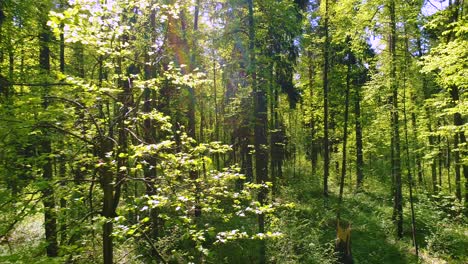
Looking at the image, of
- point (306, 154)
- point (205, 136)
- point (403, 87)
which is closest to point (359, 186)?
point (306, 154)

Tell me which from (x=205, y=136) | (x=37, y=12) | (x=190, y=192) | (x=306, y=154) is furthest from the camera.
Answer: (x=205, y=136)

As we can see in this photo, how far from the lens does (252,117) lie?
458 inches

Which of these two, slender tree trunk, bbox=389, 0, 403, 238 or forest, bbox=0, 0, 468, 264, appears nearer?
forest, bbox=0, 0, 468, 264

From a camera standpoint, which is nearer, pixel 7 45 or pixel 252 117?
pixel 7 45

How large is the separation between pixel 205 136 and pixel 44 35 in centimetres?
2204

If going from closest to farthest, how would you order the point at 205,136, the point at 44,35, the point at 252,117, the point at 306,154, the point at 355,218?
1. the point at 44,35
2. the point at 252,117
3. the point at 355,218
4. the point at 306,154
5. the point at 205,136

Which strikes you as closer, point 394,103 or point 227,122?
point 394,103

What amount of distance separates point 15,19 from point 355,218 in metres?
16.1

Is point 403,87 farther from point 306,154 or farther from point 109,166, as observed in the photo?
point 306,154

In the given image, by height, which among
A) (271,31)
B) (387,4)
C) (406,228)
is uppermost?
(387,4)

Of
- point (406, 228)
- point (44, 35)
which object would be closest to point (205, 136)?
point (406, 228)

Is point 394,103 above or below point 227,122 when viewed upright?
above

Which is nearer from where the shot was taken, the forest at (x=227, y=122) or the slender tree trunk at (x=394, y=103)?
the forest at (x=227, y=122)

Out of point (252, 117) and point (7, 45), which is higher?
point (7, 45)
